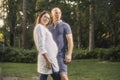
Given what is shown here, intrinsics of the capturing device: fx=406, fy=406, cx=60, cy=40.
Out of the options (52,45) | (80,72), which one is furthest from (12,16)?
(52,45)

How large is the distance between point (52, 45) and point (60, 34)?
0.67 m

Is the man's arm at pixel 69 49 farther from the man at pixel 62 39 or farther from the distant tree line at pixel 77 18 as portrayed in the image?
the distant tree line at pixel 77 18

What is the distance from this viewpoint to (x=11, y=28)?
4488 centimetres

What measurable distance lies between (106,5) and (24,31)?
32.6 feet

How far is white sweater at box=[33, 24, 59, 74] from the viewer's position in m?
6.90

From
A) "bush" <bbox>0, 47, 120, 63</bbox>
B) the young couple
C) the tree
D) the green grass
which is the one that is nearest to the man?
the young couple

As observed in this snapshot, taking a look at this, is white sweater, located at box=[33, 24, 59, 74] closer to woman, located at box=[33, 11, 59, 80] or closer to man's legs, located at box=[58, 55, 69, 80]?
woman, located at box=[33, 11, 59, 80]

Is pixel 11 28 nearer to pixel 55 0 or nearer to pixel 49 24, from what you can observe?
pixel 55 0

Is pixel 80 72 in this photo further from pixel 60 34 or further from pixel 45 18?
pixel 45 18

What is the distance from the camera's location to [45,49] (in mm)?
6926

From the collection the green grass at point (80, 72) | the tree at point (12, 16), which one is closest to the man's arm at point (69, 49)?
the green grass at point (80, 72)

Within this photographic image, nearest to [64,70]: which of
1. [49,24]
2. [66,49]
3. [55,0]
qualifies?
[66,49]

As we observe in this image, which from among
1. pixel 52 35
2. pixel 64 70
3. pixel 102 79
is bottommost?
pixel 102 79

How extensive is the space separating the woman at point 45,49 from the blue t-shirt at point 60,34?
0.50 metres
